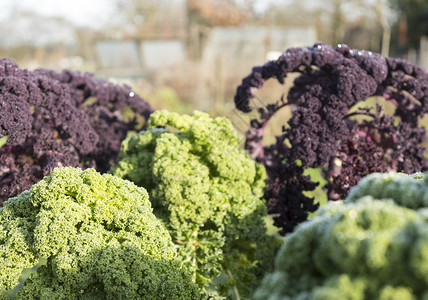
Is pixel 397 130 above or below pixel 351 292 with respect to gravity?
below

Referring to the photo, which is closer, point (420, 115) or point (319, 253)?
point (319, 253)

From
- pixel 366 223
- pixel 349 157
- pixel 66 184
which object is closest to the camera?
pixel 366 223

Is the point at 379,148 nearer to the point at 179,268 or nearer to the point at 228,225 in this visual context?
the point at 228,225

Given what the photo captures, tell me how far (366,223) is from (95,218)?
1.77 metres

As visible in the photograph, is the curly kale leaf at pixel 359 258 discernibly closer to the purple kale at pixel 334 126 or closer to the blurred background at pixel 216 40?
the purple kale at pixel 334 126

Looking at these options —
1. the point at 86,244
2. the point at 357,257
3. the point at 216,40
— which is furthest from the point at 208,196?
the point at 216,40

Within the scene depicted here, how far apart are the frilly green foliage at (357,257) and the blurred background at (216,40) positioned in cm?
839

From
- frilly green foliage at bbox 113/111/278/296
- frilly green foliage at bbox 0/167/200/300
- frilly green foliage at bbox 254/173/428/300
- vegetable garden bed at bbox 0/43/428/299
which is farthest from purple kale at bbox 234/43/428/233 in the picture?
frilly green foliage at bbox 254/173/428/300

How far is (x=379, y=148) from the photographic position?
3.97 m

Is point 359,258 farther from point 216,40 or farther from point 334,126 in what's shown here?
point 216,40

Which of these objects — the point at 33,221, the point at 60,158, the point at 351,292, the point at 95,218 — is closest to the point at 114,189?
the point at 95,218

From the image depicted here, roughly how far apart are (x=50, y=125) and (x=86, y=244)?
1678 millimetres

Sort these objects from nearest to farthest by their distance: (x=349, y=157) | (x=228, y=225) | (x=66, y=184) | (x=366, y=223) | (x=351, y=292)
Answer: (x=351, y=292) < (x=366, y=223) < (x=66, y=184) < (x=228, y=225) < (x=349, y=157)

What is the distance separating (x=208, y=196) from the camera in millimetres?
3609
